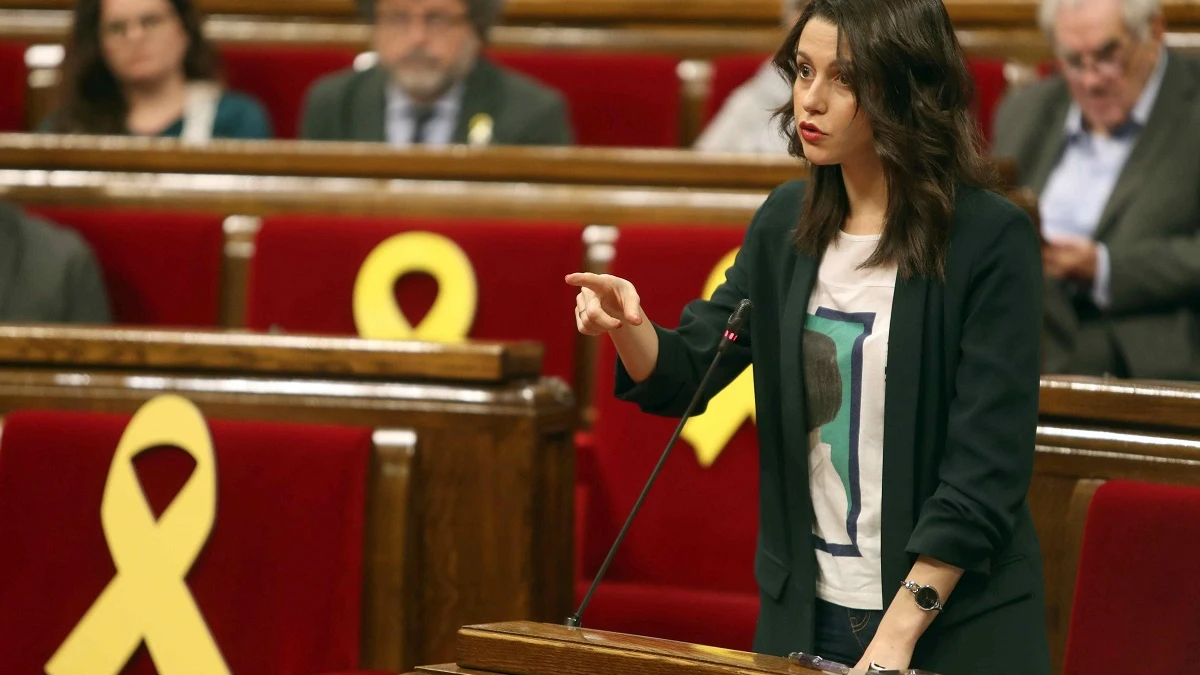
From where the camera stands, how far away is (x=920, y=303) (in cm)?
44

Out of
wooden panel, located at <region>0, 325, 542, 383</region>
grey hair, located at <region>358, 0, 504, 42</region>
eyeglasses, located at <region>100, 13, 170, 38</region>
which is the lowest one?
wooden panel, located at <region>0, 325, 542, 383</region>

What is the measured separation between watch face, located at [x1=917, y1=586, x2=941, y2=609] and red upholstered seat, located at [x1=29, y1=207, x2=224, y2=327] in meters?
0.63

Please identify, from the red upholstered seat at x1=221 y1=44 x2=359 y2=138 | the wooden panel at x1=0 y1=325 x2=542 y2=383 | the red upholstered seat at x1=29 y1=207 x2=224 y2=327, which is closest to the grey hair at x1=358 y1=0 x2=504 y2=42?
the red upholstered seat at x1=221 y1=44 x2=359 y2=138

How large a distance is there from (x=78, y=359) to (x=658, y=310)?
305 mm

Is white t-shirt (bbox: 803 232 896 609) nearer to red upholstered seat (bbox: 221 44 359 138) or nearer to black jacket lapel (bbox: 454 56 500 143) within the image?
black jacket lapel (bbox: 454 56 500 143)

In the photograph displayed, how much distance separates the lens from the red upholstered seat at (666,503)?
29.5 inches

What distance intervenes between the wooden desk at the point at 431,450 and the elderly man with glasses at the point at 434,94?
20.4 inches

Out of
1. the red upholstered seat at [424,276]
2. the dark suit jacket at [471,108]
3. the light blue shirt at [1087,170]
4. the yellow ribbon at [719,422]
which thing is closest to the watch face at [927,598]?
the yellow ribbon at [719,422]

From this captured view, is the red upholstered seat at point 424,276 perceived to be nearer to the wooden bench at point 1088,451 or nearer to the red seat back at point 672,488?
the red seat back at point 672,488

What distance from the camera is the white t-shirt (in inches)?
17.7

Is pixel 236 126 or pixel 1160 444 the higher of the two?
pixel 236 126

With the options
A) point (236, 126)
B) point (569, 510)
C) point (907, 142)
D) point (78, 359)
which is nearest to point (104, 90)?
point (236, 126)

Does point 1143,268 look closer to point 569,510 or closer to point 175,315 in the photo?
point 569,510

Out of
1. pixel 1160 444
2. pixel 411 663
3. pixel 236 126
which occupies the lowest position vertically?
pixel 411 663
